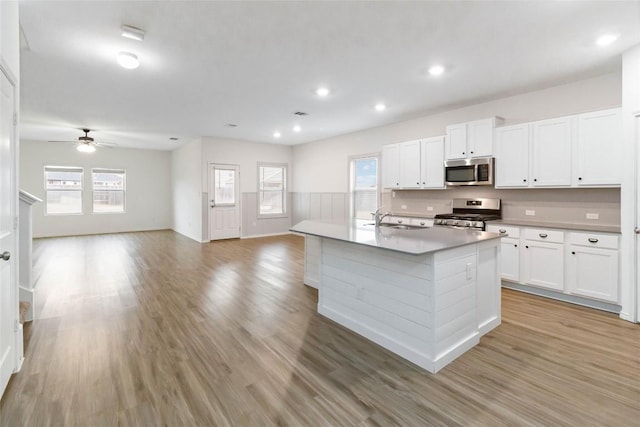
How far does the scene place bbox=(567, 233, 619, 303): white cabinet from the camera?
329 cm

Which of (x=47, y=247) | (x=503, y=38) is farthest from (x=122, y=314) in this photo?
(x=47, y=247)

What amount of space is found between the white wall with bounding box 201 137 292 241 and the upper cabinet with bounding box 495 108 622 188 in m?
6.09

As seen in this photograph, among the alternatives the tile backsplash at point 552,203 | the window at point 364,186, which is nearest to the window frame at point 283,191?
the window at point 364,186

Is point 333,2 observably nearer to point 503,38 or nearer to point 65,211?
point 503,38

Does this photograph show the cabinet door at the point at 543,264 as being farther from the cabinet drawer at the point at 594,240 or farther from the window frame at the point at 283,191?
the window frame at the point at 283,191

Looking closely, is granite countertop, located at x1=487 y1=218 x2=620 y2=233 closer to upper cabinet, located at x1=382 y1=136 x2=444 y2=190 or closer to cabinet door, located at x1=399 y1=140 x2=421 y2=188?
upper cabinet, located at x1=382 y1=136 x2=444 y2=190

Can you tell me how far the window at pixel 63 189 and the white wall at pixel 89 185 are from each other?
0.13 metres

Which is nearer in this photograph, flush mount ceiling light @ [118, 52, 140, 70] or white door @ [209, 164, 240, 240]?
flush mount ceiling light @ [118, 52, 140, 70]

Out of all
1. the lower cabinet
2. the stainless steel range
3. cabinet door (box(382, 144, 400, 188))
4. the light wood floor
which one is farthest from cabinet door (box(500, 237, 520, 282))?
cabinet door (box(382, 144, 400, 188))

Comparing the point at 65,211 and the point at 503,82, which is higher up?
the point at 503,82

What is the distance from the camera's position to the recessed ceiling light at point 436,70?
11.5ft

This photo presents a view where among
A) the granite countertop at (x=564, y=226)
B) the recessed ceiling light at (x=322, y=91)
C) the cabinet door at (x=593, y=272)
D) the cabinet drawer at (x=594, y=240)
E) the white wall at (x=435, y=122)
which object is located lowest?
the cabinet door at (x=593, y=272)

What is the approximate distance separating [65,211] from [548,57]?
37.1ft

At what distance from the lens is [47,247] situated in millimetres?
7188
